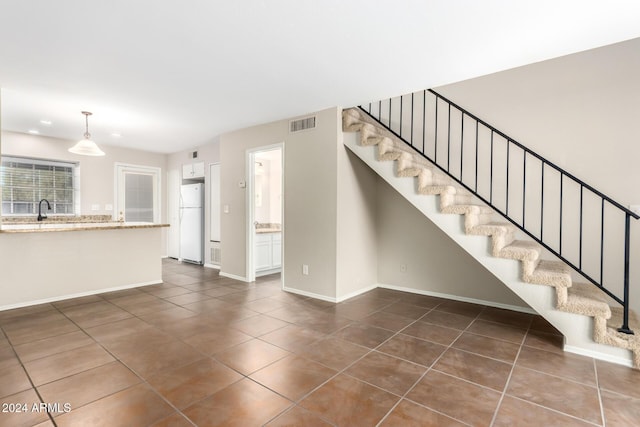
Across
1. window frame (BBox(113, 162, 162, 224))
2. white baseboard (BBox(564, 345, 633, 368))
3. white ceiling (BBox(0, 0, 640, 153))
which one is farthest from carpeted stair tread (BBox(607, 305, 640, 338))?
window frame (BBox(113, 162, 162, 224))

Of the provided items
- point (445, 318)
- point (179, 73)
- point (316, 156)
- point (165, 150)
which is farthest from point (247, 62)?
point (165, 150)

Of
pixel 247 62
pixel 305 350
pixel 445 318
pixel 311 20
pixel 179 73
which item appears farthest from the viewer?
pixel 445 318

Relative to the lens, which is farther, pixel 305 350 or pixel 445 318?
pixel 445 318

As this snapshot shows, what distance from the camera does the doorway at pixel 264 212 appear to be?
5.29 m

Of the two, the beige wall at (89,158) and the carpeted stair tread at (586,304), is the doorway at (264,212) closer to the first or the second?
the beige wall at (89,158)

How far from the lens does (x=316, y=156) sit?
4.34 meters

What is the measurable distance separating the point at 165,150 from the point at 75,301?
162 inches

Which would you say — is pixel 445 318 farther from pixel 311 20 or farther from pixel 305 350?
pixel 311 20

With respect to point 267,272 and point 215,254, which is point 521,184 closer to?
point 267,272

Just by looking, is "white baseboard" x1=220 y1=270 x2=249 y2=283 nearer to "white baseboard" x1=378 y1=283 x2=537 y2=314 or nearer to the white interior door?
"white baseboard" x1=378 y1=283 x2=537 y2=314

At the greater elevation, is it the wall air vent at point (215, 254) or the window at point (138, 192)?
the window at point (138, 192)

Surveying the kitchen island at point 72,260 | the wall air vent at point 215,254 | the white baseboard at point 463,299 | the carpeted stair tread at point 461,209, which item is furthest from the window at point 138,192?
the carpeted stair tread at point 461,209

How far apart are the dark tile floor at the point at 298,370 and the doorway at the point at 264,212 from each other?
5.38ft

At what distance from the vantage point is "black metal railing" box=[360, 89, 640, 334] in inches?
131
